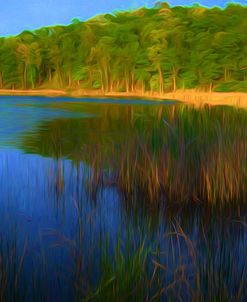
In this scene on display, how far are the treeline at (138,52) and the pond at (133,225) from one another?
33.7 metres

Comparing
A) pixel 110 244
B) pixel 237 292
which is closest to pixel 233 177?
pixel 110 244

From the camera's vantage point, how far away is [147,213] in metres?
4.99

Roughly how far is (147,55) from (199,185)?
142ft

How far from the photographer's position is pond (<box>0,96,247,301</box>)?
9.87 feet

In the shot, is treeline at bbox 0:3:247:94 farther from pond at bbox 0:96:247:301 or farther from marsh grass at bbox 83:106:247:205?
pond at bbox 0:96:247:301

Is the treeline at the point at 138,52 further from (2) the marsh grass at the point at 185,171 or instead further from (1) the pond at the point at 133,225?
(1) the pond at the point at 133,225

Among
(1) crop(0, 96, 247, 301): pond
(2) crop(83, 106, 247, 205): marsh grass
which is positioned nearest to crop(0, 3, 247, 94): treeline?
(2) crop(83, 106, 247, 205): marsh grass

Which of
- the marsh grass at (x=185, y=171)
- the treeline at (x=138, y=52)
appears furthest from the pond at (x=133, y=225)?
the treeline at (x=138, y=52)

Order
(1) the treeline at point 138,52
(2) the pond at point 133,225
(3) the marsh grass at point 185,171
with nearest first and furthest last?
(2) the pond at point 133,225
(3) the marsh grass at point 185,171
(1) the treeline at point 138,52

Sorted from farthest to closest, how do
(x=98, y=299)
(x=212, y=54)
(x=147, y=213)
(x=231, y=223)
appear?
(x=212, y=54) → (x=147, y=213) → (x=231, y=223) → (x=98, y=299)

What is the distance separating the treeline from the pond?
110ft

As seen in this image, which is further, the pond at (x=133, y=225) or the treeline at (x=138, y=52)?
the treeline at (x=138, y=52)

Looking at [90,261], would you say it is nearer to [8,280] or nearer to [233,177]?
[8,280]

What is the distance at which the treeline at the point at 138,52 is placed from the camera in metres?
43.7
